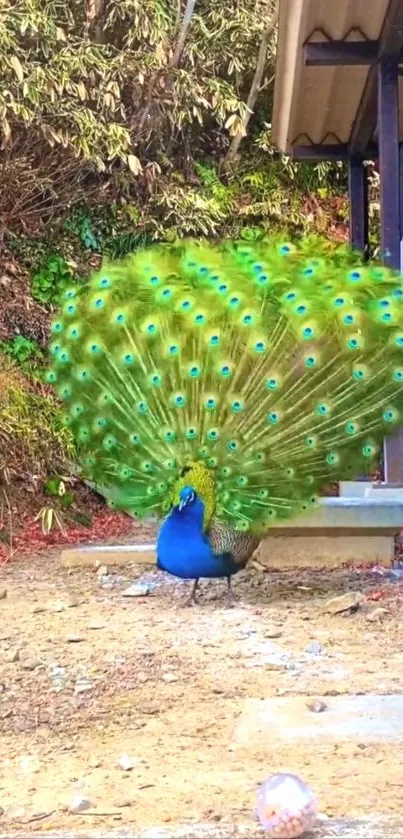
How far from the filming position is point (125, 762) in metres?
2.60

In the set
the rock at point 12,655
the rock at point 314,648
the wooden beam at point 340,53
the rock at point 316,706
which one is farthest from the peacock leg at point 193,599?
the wooden beam at point 340,53

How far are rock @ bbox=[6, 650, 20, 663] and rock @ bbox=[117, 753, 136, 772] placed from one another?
4.13ft

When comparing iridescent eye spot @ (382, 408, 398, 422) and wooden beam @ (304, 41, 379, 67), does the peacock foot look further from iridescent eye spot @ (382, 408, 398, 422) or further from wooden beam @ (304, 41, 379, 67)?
wooden beam @ (304, 41, 379, 67)

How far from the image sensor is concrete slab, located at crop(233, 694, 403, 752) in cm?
275

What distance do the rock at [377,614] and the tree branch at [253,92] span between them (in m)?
5.75

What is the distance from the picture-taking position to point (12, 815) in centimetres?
225

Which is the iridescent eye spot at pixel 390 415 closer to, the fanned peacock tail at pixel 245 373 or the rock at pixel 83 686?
the fanned peacock tail at pixel 245 373

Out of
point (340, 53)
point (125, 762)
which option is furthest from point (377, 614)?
point (340, 53)

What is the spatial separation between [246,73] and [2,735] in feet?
26.4

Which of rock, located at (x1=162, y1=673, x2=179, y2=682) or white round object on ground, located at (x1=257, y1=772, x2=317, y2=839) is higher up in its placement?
white round object on ground, located at (x1=257, y1=772, x2=317, y2=839)

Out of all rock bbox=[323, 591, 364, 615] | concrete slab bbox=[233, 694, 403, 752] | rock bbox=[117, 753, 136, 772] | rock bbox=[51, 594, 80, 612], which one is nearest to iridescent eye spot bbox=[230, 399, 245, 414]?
rock bbox=[323, 591, 364, 615]

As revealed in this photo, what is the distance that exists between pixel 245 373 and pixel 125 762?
7.81 ft

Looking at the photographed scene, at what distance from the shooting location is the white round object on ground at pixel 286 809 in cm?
199

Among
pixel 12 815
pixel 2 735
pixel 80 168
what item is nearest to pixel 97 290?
pixel 2 735
